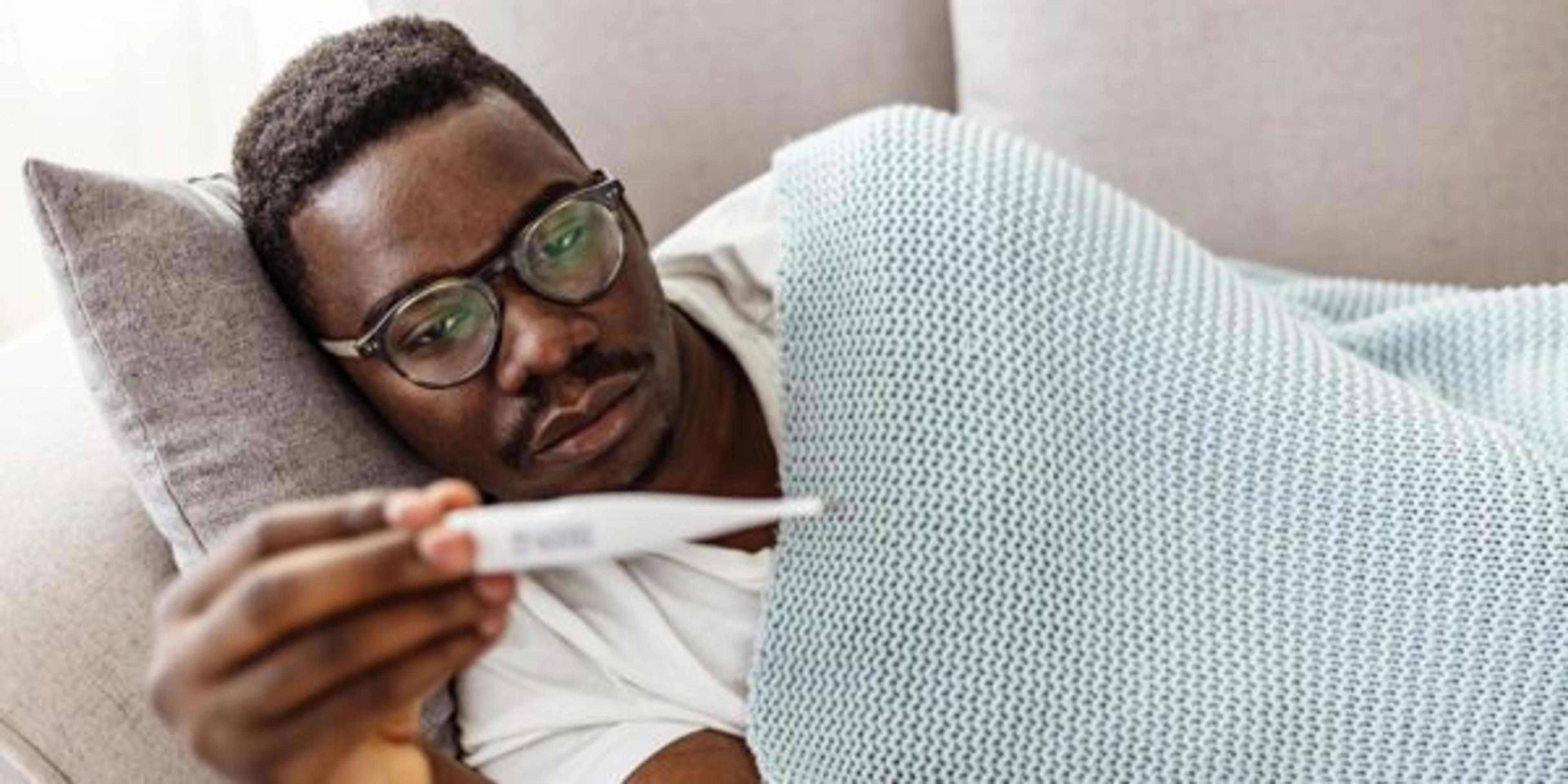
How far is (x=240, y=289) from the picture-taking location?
1024 millimetres

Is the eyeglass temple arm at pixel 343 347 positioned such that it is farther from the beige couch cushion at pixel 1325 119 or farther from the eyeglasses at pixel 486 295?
the beige couch cushion at pixel 1325 119

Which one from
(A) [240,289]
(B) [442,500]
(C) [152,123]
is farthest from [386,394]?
(C) [152,123]

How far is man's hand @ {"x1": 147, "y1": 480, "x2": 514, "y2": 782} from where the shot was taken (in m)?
0.60

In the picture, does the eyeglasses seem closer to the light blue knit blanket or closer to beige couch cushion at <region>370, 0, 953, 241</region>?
the light blue knit blanket

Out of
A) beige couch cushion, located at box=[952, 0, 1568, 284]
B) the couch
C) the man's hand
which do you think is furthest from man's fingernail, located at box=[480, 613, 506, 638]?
beige couch cushion, located at box=[952, 0, 1568, 284]

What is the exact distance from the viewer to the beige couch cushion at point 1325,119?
1.33 m

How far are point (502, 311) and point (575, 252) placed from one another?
0.07m

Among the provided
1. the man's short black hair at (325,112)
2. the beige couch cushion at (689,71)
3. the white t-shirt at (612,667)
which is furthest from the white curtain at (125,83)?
the white t-shirt at (612,667)

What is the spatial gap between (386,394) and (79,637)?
0.25 meters

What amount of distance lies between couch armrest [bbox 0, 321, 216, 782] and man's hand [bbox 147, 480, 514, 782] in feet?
1.13

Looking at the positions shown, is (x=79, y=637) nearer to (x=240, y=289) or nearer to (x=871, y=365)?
(x=240, y=289)

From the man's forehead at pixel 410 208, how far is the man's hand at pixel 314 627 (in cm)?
38

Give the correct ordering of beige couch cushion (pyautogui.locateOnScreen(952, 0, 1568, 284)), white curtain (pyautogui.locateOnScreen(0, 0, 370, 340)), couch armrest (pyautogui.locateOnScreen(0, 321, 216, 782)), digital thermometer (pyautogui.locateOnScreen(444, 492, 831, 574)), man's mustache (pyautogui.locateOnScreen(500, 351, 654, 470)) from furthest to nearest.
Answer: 1. white curtain (pyautogui.locateOnScreen(0, 0, 370, 340))
2. beige couch cushion (pyautogui.locateOnScreen(952, 0, 1568, 284))
3. man's mustache (pyautogui.locateOnScreen(500, 351, 654, 470))
4. couch armrest (pyautogui.locateOnScreen(0, 321, 216, 782))
5. digital thermometer (pyautogui.locateOnScreen(444, 492, 831, 574))

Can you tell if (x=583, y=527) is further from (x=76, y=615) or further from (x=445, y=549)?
(x=76, y=615)
